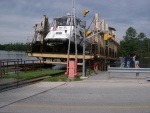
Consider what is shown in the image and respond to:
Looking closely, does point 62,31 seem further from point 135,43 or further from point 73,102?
point 135,43

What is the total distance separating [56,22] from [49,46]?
2344 millimetres

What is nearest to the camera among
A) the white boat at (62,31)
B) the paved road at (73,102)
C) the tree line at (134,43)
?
the paved road at (73,102)

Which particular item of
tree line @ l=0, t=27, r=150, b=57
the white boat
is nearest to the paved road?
the white boat

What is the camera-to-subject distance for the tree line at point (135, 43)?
133875mm

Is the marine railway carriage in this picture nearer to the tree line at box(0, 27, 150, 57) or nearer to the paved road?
the paved road

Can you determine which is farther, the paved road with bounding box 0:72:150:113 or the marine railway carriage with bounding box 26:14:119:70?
the marine railway carriage with bounding box 26:14:119:70

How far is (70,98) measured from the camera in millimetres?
10102

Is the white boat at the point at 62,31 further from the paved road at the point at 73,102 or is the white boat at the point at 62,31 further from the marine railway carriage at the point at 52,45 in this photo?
the paved road at the point at 73,102

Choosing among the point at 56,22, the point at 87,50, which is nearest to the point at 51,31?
the point at 56,22

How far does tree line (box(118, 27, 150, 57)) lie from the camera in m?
134

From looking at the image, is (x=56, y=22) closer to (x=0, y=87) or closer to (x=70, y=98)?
(x=0, y=87)

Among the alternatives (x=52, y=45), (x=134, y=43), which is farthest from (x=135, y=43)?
(x=52, y=45)

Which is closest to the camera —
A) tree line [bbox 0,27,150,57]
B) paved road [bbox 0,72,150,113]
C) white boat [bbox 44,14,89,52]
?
paved road [bbox 0,72,150,113]

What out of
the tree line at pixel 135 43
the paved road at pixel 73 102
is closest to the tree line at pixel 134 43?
the tree line at pixel 135 43
